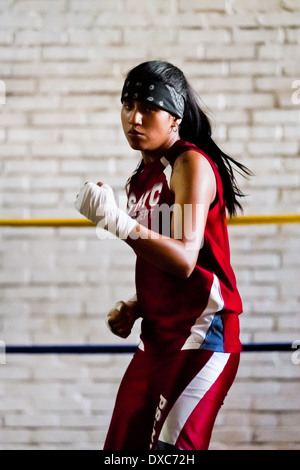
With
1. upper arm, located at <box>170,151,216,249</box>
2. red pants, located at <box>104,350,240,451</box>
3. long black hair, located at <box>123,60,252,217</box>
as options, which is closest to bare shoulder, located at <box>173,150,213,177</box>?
upper arm, located at <box>170,151,216,249</box>

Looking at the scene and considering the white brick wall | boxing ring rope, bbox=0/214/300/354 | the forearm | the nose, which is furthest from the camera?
the white brick wall

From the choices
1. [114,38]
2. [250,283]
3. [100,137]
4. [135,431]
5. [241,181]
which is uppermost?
[114,38]

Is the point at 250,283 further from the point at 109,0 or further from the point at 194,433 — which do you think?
the point at 109,0

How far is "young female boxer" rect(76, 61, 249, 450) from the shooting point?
1.29 m

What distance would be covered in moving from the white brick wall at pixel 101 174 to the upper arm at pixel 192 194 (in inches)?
30.2

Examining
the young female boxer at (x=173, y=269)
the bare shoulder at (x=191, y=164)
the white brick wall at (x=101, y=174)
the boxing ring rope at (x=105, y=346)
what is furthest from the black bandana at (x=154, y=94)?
the white brick wall at (x=101, y=174)

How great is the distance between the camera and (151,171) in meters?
1.47

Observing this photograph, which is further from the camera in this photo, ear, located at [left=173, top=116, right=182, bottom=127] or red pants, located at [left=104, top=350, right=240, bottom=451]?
ear, located at [left=173, top=116, right=182, bottom=127]

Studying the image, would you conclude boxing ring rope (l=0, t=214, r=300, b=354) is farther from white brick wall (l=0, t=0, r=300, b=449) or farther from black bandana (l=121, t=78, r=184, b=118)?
black bandana (l=121, t=78, r=184, b=118)

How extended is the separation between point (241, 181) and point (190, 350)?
0.90m

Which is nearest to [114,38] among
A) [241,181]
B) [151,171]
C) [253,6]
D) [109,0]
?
[109,0]

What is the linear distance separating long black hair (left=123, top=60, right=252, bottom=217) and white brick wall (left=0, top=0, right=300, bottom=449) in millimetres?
615

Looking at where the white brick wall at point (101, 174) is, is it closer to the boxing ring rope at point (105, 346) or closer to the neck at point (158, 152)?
the boxing ring rope at point (105, 346)

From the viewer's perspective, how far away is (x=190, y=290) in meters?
1.36
